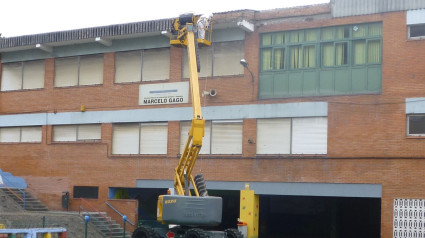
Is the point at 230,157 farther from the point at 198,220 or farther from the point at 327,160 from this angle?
the point at 198,220

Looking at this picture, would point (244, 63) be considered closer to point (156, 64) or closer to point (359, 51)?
point (359, 51)

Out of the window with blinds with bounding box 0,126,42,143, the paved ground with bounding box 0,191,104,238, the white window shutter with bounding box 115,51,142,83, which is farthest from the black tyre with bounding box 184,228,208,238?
the window with blinds with bounding box 0,126,42,143

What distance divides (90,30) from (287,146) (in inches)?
456

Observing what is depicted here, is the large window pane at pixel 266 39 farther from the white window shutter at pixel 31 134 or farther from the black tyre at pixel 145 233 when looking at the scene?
the white window shutter at pixel 31 134

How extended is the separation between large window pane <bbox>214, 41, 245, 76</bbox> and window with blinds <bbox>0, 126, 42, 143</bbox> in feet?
36.1

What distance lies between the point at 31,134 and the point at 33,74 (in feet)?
10.5

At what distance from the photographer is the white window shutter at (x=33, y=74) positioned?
36500mm

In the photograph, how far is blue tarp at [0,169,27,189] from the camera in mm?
35406

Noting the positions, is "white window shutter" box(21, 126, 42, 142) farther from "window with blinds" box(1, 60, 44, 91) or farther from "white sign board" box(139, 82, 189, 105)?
"white sign board" box(139, 82, 189, 105)

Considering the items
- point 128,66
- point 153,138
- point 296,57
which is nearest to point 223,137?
point 153,138

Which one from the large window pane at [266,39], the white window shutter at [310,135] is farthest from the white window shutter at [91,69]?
the white window shutter at [310,135]

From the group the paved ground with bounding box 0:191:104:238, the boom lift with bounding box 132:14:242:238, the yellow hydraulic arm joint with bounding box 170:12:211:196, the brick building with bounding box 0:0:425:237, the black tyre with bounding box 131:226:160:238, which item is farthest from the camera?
the paved ground with bounding box 0:191:104:238

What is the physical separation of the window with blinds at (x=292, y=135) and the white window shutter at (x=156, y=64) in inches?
217

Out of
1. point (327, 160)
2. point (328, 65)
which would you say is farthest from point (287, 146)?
point (328, 65)
